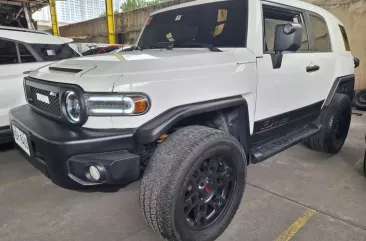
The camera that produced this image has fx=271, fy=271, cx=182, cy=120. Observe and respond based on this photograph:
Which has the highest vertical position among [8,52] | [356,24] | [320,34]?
[356,24]

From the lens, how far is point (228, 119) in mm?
2234

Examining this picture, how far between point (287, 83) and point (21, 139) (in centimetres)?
227

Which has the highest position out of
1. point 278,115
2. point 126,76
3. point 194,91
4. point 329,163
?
point 126,76

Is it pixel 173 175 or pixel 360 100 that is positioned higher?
pixel 173 175

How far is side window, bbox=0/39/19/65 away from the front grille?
167 centimetres

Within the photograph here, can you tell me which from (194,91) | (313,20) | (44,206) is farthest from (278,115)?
(44,206)

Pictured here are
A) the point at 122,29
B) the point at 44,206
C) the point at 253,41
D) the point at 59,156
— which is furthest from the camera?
the point at 122,29

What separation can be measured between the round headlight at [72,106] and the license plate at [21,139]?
1.32 ft

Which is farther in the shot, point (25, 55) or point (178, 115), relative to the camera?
point (25, 55)

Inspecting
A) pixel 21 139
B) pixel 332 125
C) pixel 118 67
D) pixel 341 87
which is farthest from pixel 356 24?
pixel 21 139

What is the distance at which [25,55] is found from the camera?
12.0 ft

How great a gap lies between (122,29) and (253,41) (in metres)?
15.3

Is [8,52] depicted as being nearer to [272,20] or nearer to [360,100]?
[272,20]

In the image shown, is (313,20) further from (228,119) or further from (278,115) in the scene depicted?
(228,119)
